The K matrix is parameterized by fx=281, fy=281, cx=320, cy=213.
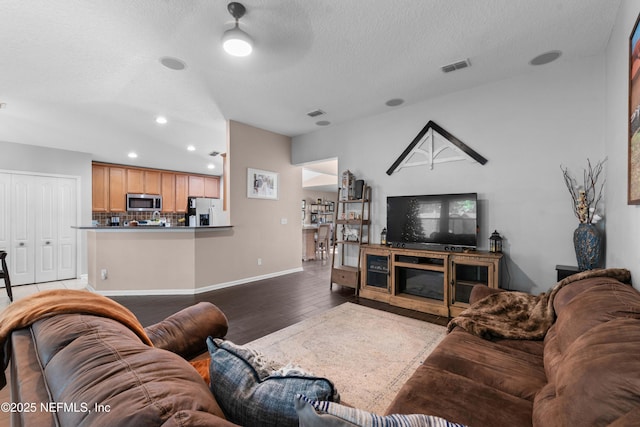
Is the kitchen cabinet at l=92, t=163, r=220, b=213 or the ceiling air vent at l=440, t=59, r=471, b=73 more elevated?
the ceiling air vent at l=440, t=59, r=471, b=73

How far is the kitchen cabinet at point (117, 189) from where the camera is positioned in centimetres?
642

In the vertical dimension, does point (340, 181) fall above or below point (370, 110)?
below

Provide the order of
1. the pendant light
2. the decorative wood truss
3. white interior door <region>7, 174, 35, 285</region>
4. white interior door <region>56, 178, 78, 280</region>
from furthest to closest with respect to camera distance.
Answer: white interior door <region>56, 178, 78, 280</region>
white interior door <region>7, 174, 35, 285</region>
the decorative wood truss
the pendant light

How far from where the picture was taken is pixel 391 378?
205 centimetres

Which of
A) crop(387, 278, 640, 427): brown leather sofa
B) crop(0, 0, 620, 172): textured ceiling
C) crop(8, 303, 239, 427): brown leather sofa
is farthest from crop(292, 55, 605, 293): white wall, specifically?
crop(8, 303, 239, 427): brown leather sofa

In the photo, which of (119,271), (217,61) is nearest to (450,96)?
(217,61)

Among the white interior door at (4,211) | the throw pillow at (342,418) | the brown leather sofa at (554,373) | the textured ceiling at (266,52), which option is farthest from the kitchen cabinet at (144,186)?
the throw pillow at (342,418)

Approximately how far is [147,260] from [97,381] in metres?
4.27

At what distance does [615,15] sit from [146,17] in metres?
3.73

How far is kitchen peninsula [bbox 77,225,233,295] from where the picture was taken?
4.15m

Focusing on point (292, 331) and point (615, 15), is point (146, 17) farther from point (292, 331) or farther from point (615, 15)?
point (615, 15)

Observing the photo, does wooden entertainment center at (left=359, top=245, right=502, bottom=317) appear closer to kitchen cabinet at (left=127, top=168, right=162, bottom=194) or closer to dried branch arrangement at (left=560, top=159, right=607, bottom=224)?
dried branch arrangement at (left=560, top=159, right=607, bottom=224)

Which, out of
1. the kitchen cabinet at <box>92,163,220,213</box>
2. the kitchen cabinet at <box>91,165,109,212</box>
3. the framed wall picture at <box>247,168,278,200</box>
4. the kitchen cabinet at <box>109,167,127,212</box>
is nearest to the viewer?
the framed wall picture at <box>247,168,278,200</box>

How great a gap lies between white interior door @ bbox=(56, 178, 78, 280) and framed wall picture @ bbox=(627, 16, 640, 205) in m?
7.65
